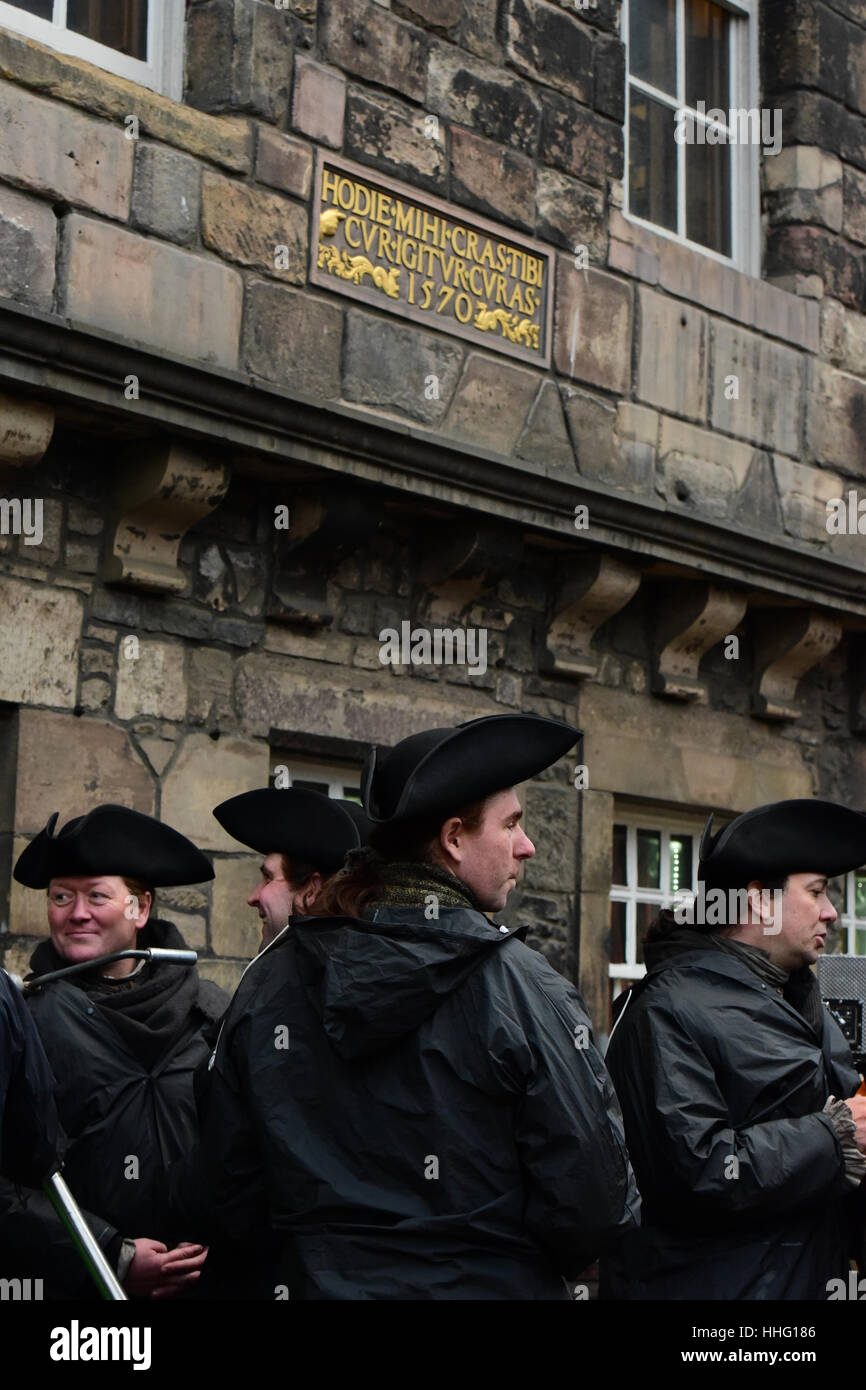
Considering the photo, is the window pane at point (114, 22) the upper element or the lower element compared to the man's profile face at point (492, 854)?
upper

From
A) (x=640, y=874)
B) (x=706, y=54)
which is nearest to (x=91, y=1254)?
(x=640, y=874)

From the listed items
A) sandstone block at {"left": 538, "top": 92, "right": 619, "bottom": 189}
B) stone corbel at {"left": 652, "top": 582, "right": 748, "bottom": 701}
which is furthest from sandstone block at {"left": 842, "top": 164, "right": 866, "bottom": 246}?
stone corbel at {"left": 652, "top": 582, "right": 748, "bottom": 701}

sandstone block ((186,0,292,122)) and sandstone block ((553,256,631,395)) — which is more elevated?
sandstone block ((186,0,292,122))

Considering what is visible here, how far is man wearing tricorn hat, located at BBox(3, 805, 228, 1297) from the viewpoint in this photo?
4.12 metres

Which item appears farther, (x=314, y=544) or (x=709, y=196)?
(x=709, y=196)

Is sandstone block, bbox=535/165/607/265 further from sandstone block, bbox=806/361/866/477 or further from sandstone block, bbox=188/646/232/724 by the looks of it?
sandstone block, bbox=188/646/232/724

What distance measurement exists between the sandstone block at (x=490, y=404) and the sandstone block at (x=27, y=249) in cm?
169

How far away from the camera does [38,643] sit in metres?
5.96

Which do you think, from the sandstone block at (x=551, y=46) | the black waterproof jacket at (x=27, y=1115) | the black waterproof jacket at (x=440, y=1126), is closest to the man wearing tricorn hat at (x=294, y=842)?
the black waterproof jacket at (x=27, y=1115)

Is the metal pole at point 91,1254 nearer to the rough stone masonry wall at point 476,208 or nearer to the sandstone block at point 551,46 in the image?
the rough stone masonry wall at point 476,208

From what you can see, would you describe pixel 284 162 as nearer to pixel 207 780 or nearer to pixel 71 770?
pixel 207 780

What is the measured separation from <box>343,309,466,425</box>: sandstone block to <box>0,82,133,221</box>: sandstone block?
3.20 feet

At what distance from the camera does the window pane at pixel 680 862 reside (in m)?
8.52

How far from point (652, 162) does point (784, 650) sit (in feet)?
6.98
